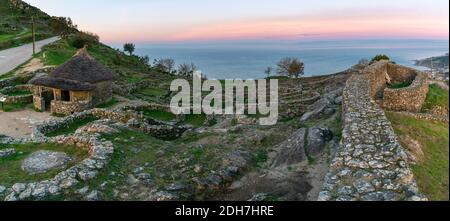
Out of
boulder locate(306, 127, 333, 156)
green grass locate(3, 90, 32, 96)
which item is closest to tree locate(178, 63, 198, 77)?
green grass locate(3, 90, 32, 96)

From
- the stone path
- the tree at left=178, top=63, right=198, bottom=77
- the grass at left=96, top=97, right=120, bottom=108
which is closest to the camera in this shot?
the stone path

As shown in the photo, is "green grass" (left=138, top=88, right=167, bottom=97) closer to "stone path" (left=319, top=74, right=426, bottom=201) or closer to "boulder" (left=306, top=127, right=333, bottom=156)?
"boulder" (left=306, top=127, right=333, bottom=156)

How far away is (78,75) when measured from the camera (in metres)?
29.7

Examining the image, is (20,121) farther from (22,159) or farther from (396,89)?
(396,89)

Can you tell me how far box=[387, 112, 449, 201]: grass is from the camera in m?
14.1

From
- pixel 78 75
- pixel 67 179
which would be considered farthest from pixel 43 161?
pixel 78 75

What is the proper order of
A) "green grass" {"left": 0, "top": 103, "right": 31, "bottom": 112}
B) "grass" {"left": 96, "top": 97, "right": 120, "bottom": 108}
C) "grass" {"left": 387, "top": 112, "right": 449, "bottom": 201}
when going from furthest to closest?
1. "grass" {"left": 96, "top": 97, "right": 120, "bottom": 108}
2. "green grass" {"left": 0, "top": 103, "right": 31, "bottom": 112}
3. "grass" {"left": 387, "top": 112, "right": 449, "bottom": 201}

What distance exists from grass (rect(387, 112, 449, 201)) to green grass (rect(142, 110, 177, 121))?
1392 cm

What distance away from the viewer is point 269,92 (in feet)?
123

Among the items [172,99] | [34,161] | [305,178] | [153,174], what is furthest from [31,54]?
[305,178]

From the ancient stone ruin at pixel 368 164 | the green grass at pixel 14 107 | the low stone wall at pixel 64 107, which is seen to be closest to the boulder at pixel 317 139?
the ancient stone ruin at pixel 368 164

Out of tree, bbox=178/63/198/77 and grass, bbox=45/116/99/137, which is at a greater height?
tree, bbox=178/63/198/77

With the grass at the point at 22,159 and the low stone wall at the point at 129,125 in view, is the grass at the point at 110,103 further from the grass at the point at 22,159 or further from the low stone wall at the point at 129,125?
the grass at the point at 22,159
